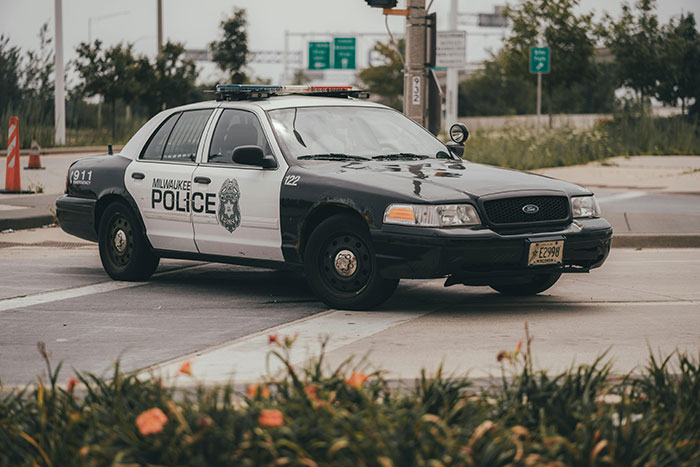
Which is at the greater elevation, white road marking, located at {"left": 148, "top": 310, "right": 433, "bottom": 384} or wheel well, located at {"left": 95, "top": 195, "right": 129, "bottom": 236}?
wheel well, located at {"left": 95, "top": 195, "right": 129, "bottom": 236}

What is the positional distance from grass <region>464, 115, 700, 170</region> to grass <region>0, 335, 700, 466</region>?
2038 cm

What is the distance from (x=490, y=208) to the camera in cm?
819

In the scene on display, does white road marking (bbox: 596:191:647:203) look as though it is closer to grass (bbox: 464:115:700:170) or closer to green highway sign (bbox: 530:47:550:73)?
grass (bbox: 464:115:700:170)

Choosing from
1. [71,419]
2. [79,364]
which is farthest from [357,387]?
[79,364]

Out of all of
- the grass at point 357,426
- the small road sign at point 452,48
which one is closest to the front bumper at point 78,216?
the grass at point 357,426

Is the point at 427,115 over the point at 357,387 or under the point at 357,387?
over

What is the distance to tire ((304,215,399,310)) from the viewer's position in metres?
8.35

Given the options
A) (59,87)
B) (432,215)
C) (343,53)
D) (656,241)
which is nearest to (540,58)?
(656,241)

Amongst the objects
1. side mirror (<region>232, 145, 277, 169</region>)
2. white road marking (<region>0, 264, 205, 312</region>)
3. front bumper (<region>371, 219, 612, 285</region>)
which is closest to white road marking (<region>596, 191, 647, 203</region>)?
white road marking (<region>0, 264, 205, 312</region>)

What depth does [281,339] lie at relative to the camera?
24.0ft

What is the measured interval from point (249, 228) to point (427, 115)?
5813 mm

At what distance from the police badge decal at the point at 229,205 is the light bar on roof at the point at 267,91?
0.82 meters

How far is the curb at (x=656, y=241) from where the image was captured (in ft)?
42.8

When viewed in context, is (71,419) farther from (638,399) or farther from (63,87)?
(63,87)
